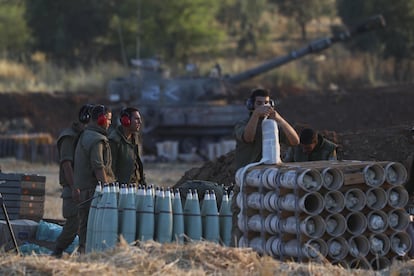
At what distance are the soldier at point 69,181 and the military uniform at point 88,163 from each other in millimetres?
165

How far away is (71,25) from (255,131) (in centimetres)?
5546

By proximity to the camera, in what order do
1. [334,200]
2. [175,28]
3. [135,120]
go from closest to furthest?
[334,200], [135,120], [175,28]

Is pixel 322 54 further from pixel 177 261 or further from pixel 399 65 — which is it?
pixel 177 261

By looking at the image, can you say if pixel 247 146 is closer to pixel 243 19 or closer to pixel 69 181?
pixel 69 181

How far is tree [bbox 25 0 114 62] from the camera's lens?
65.2 metres

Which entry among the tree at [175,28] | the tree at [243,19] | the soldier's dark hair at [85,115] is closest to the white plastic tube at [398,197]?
the soldier's dark hair at [85,115]

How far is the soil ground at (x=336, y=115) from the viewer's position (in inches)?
752

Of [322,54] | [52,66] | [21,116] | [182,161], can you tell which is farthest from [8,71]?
[182,161]

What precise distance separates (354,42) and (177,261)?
178 feet

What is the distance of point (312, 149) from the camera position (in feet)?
39.4

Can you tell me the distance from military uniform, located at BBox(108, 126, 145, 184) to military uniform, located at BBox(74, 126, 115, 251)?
39 cm

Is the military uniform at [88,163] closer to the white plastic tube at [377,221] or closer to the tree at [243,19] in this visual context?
the white plastic tube at [377,221]

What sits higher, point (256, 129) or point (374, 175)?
point (256, 129)

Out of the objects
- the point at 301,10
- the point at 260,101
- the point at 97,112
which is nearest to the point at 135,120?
the point at 97,112
